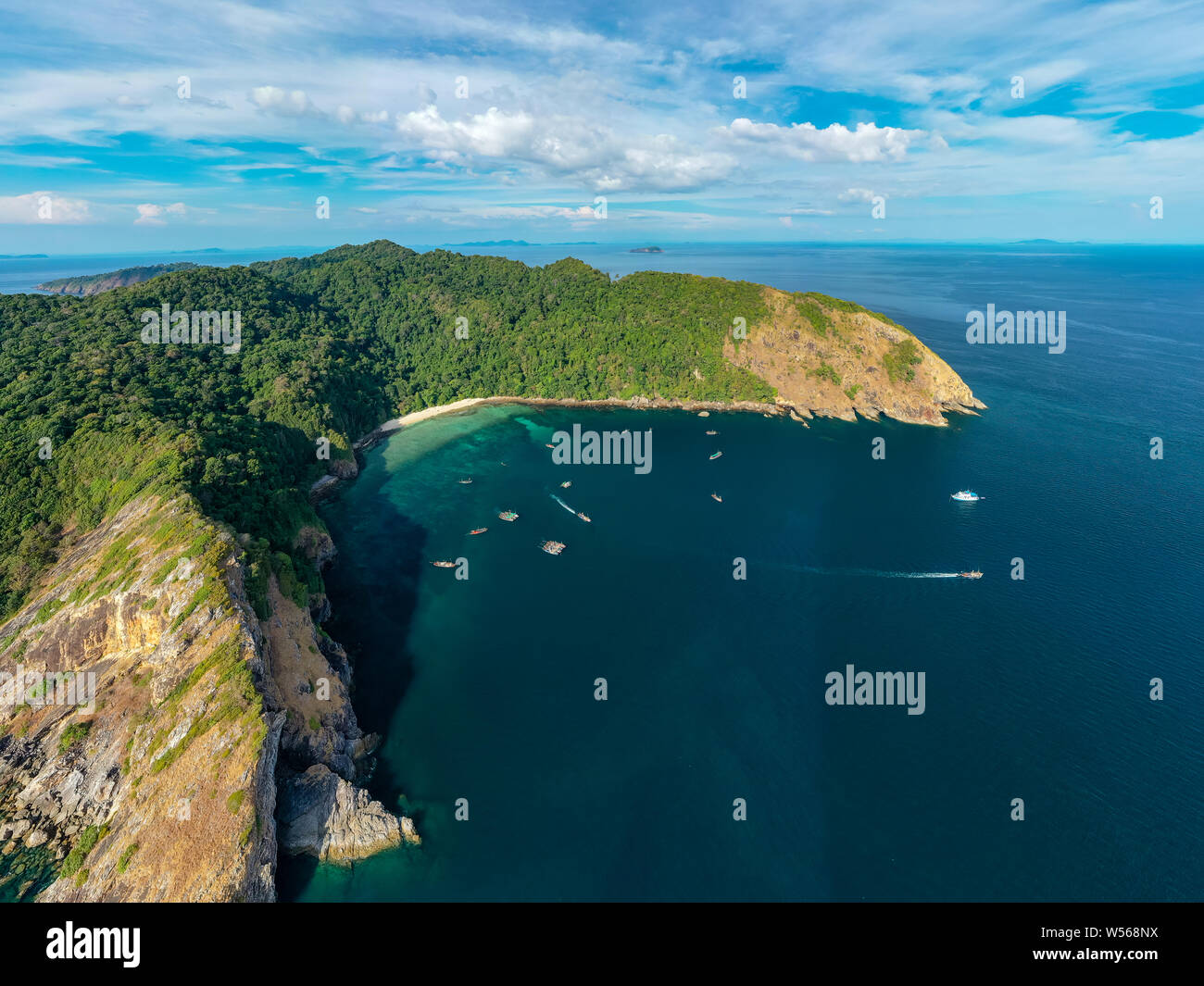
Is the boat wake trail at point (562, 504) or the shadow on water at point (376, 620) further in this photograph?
the boat wake trail at point (562, 504)

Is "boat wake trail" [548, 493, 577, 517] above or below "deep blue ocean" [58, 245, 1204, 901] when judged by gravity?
above

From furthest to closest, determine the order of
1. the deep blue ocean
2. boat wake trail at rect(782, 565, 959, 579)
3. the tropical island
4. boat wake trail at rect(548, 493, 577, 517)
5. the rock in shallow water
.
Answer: boat wake trail at rect(548, 493, 577, 517)
boat wake trail at rect(782, 565, 959, 579)
the rock in shallow water
the deep blue ocean
the tropical island

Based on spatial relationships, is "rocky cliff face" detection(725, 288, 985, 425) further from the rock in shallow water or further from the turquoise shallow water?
the rock in shallow water

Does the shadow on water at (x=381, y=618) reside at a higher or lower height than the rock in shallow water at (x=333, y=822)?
higher

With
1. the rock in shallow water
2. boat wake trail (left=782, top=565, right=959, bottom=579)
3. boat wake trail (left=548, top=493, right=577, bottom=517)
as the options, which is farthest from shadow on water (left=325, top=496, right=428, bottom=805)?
boat wake trail (left=782, top=565, right=959, bottom=579)

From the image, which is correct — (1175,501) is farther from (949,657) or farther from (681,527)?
(681,527)

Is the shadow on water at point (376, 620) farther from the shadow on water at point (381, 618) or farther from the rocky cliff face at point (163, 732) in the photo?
the rocky cliff face at point (163, 732)

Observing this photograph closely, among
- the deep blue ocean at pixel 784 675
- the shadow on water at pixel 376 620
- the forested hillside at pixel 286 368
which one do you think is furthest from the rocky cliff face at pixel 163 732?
the forested hillside at pixel 286 368
